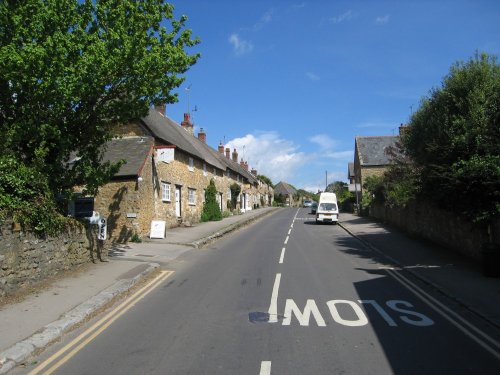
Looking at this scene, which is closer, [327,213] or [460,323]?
[460,323]

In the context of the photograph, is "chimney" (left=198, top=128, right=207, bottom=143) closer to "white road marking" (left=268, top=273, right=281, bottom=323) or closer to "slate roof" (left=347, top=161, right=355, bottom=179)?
"slate roof" (left=347, top=161, right=355, bottom=179)

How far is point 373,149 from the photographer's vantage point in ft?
186

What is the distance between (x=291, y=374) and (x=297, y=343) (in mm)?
1137

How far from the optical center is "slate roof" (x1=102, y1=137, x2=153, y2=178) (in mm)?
21312

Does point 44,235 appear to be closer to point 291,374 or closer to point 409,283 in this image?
point 291,374

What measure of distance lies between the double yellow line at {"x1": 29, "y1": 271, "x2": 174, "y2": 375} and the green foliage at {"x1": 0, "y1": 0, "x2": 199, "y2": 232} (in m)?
3.47

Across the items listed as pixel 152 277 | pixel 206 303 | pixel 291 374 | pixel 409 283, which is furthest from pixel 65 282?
pixel 409 283

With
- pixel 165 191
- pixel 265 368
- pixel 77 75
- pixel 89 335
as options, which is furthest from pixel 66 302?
pixel 165 191

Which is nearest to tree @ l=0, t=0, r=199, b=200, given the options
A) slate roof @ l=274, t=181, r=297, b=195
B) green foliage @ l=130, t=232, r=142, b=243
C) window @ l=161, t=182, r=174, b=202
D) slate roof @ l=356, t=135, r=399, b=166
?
green foliage @ l=130, t=232, r=142, b=243

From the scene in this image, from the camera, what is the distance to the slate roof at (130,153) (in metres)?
21.3

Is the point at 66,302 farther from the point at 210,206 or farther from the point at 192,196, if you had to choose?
the point at 210,206

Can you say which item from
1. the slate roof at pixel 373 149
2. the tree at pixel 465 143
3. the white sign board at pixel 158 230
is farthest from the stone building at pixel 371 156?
the tree at pixel 465 143

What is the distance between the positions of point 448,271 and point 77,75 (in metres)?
11.3

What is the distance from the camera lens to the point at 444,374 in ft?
16.9
